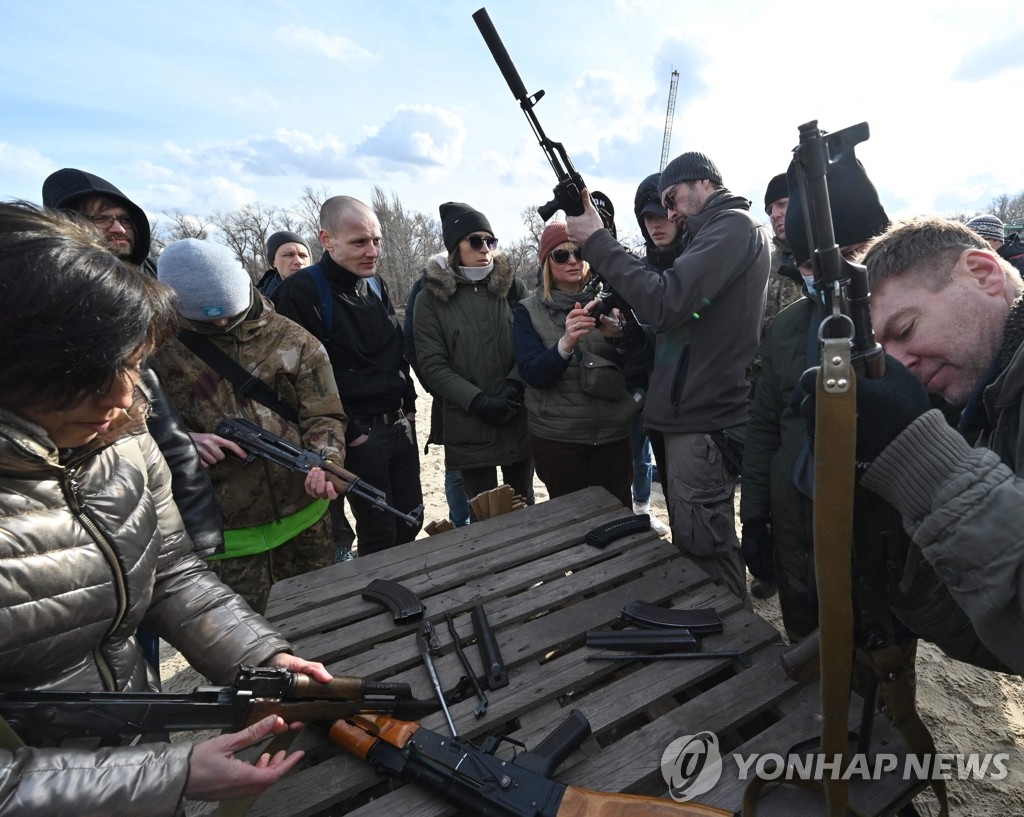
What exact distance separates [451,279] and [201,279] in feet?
5.23

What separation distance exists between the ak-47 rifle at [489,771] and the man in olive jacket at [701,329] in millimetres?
1587

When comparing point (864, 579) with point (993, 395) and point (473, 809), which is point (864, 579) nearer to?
point (993, 395)

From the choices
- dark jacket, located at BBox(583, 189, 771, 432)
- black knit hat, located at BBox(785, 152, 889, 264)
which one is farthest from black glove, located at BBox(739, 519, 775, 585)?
black knit hat, located at BBox(785, 152, 889, 264)

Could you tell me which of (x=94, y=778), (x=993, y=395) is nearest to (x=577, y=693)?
(x=94, y=778)

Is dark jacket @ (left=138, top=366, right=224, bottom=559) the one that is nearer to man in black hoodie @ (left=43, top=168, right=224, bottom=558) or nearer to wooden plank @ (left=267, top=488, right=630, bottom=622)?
man in black hoodie @ (left=43, top=168, right=224, bottom=558)

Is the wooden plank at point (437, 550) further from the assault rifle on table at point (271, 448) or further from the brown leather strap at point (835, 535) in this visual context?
the brown leather strap at point (835, 535)

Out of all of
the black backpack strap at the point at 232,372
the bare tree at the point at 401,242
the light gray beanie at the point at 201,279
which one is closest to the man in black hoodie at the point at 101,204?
the light gray beanie at the point at 201,279

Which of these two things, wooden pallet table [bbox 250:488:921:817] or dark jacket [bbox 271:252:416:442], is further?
dark jacket [bbox 271:252:416:442]

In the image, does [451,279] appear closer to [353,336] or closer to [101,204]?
[353,336]

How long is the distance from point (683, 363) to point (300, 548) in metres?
2.23

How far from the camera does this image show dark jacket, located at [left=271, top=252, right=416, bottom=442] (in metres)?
3.18

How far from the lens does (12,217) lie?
107 cm

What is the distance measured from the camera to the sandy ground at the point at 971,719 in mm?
2154

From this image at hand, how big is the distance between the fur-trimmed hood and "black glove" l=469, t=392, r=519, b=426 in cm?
74
